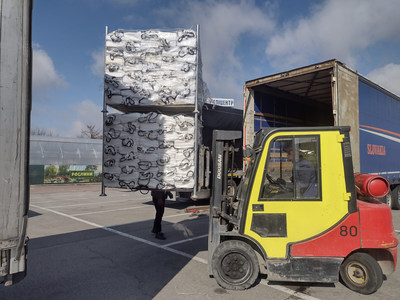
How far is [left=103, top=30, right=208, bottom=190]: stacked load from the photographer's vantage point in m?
4.56

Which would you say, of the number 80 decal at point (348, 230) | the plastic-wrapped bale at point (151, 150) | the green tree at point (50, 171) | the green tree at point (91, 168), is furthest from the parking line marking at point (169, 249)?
the green tree at point (91, 168)

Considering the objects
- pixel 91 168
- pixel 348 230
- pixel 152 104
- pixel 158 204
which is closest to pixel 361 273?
pixel 348 230

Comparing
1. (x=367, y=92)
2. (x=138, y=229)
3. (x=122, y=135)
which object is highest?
(x=367, y=92)

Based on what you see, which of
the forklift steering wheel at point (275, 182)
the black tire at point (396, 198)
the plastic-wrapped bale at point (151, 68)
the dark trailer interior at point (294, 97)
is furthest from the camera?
the black tire at point (396, 198)

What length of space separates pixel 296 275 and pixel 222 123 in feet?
22.3

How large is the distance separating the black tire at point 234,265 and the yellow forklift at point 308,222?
0.01 m

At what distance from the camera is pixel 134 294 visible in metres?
3.69

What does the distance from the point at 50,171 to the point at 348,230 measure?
2516 cm

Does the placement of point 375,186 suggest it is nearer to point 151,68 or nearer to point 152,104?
point 152,104

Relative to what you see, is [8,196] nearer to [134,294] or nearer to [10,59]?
[10,59]

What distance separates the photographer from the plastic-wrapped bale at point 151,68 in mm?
4547

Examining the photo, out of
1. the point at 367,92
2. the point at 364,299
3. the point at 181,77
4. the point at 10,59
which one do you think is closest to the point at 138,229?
the point at 181,77

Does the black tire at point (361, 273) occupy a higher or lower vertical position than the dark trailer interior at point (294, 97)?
lower

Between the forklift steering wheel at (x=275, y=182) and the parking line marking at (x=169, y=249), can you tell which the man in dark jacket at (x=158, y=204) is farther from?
the forklift steering wheel at (x=275, y=182)
